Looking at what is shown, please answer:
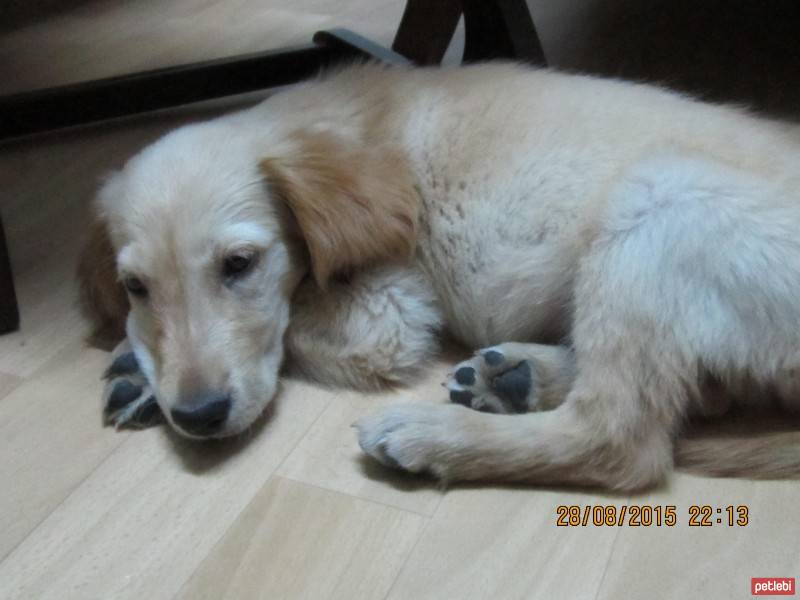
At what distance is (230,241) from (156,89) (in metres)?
1.43

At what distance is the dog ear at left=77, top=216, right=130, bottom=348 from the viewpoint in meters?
1.59

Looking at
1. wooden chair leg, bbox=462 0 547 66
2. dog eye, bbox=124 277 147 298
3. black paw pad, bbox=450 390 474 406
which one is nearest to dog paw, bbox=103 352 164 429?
dog eye, bbox=124 277 147 298

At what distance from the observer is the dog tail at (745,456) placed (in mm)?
→ 1247

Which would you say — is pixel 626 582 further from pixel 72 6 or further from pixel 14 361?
pixel 72 6

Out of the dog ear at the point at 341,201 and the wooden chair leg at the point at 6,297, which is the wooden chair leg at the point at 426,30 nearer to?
the dog ear at the point at 341,201

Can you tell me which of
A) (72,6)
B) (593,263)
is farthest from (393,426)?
→ (72,6)

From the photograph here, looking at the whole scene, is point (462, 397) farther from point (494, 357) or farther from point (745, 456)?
point (745, 456)

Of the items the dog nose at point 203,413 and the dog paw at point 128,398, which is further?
the dog paw at point 128,398

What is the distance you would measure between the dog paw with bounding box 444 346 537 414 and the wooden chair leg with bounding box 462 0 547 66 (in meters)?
1.07

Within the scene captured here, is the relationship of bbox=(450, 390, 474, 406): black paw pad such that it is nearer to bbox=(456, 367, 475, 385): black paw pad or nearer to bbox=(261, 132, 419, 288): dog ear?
bbox=(456, 367, 475, 385): black paw pad

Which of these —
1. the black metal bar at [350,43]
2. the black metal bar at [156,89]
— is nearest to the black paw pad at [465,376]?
the black metal bar at [350,43]

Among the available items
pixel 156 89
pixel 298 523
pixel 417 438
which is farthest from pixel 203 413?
pixel 156 89

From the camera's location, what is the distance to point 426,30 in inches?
101

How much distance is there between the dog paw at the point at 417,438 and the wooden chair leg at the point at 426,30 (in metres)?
1.55
